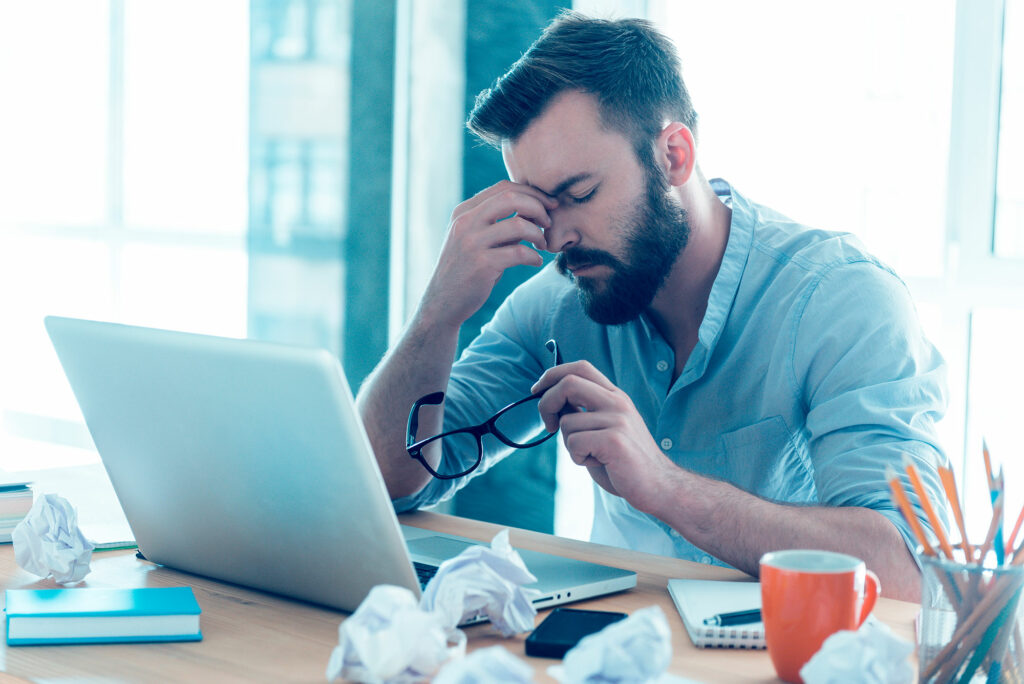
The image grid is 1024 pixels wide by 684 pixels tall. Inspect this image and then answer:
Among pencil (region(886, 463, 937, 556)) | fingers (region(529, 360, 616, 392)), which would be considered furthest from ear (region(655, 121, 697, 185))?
pencil (region(886, 463, 937, 556))

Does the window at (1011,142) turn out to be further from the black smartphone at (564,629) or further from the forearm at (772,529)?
the black smartphone at (564,629)

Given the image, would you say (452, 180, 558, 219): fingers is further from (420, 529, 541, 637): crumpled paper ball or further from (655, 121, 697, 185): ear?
(420, 529, 541, 637): crumpled paper ball

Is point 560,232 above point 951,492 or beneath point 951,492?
above

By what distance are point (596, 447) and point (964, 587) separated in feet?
1.46

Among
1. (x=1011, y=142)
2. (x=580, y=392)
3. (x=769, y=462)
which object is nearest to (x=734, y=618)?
(x=580, y=392)

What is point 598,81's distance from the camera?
4.88ft

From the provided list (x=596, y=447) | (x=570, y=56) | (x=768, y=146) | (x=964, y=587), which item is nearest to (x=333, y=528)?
(x=596, y=447)

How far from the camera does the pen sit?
867mm

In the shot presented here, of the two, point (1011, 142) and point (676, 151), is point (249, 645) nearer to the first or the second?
point (676, 151)

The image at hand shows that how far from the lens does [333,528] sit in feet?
2.81

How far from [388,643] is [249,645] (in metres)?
0.20

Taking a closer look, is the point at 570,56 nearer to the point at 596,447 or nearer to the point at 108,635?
the point at 596,447

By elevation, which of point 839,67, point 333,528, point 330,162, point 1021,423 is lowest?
point 1021,423

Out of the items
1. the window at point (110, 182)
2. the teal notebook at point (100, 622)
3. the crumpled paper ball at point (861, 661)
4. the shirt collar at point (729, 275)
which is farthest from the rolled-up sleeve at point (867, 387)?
the window at point (110, 182)
